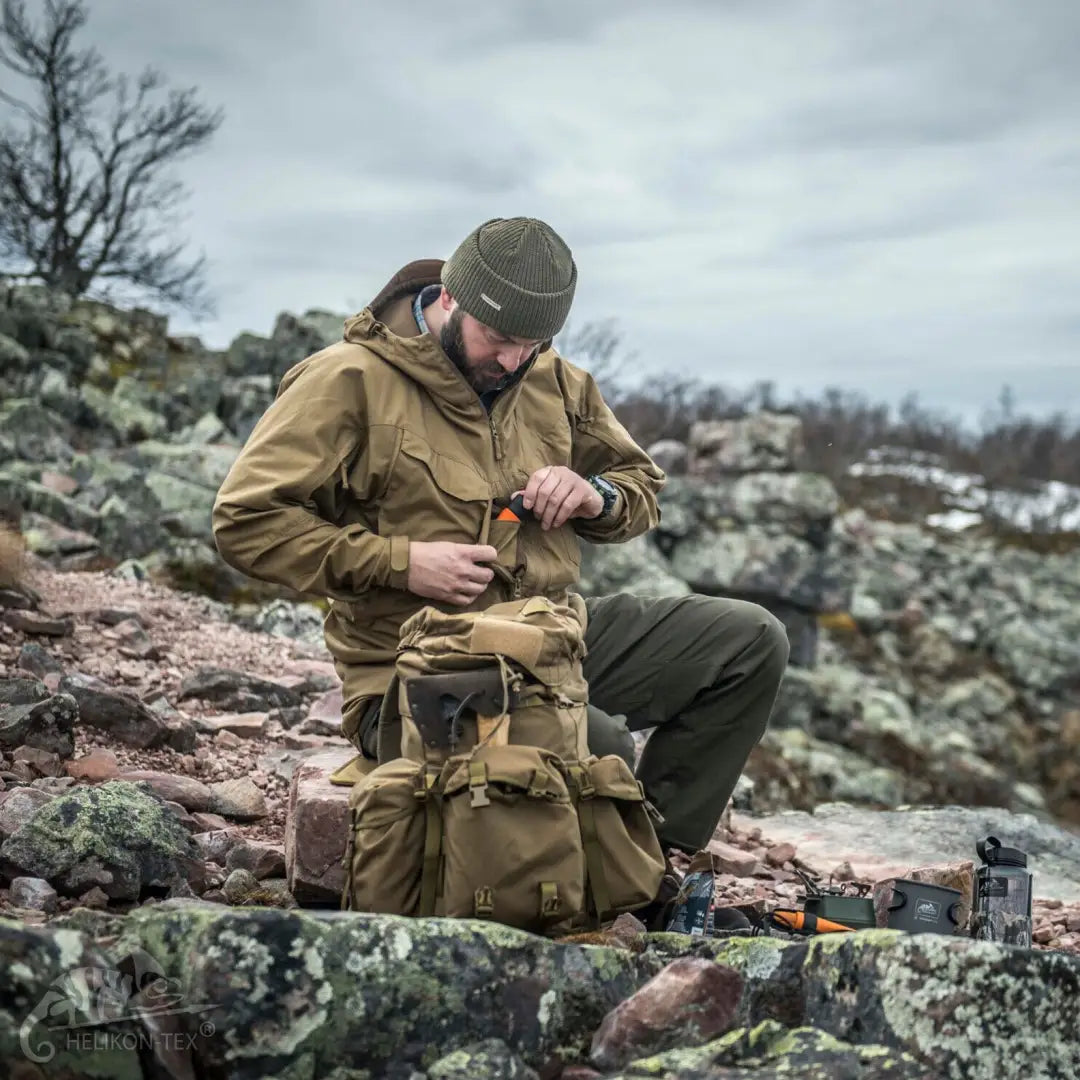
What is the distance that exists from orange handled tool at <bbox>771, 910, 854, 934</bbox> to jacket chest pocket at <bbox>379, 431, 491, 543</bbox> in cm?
171

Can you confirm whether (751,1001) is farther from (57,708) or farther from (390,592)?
(57,708)

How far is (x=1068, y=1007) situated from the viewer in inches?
111

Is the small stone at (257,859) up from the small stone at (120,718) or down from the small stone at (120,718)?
down

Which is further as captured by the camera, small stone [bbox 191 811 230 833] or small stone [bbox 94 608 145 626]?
small stone [bbox 94 608 145 626]

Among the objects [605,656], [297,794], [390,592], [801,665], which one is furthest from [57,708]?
[801,665]

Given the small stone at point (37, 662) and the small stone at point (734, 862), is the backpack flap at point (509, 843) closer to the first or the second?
the small stone at point (734, 862)

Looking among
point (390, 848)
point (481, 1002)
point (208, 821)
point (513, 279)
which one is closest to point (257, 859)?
point (208, 821)

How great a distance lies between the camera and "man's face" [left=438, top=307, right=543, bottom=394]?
4348 millimetres

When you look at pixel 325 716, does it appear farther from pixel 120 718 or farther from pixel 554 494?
pixel 554 494

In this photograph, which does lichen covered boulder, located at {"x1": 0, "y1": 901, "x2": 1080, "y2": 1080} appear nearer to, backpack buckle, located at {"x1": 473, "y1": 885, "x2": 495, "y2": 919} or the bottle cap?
backpack buckle, located at {"x1": 473, "y1": 885, "x2": 495, "y2": 919}

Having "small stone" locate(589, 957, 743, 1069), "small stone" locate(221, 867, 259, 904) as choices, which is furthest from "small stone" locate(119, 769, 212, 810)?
"small stone" locate(589, 957, 743, 1069)

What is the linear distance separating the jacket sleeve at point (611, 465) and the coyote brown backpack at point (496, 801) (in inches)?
39.4

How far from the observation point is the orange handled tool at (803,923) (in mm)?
4012

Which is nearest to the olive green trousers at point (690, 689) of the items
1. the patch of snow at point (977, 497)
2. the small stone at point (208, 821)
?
the small stone at point (208, 821)
